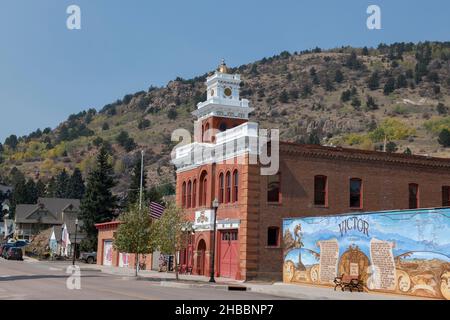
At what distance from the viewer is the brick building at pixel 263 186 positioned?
1529 inches

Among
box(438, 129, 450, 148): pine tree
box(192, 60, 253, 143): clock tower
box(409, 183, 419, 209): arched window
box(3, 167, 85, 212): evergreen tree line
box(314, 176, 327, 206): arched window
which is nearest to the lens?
box(314, 176, 327, 206): arched window

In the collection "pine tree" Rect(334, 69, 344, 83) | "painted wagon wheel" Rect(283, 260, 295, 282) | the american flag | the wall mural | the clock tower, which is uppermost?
"pine tree" Rect(334, 69, 344, 83)

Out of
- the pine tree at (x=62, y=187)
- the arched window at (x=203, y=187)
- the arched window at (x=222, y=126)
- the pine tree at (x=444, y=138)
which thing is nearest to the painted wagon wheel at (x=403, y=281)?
the arched window at (x=203, y=187)

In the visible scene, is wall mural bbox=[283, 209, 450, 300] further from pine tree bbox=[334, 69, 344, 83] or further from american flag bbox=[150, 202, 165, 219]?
pine tree bbox=[334, 69, 344, 83]

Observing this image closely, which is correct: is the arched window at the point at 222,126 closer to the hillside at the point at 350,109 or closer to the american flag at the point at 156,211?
the american flag at the point at 156,211

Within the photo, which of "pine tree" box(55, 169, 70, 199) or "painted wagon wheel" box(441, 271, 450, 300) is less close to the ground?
"pine tree" box(55, 169, 70, 199)

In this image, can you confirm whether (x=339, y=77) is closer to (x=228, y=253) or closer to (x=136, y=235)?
(x=228, y=253)

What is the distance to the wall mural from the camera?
85.2ft

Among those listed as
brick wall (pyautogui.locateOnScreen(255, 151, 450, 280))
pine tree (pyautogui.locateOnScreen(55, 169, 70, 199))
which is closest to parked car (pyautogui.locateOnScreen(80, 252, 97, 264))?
brick wall (pyautogui.locateOnScreen(255, 151, 450, 280))

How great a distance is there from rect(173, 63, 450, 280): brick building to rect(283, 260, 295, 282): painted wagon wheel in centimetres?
202

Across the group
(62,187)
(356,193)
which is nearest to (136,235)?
(356,193)

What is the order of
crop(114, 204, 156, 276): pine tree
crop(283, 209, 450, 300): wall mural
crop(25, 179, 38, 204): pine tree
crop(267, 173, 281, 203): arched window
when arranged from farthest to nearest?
crop(25, 179, 38, 204): pine tree
crop(114, 204, 156, 276): pine tree
crop(267, 173, 281, 203): arched window
crop(283, 209, 450, 300): wall mural

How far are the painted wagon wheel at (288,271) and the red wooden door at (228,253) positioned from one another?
3.62 meters

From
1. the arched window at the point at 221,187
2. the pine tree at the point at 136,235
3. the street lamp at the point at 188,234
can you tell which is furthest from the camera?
the arched window at the point at 221,187
